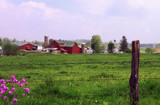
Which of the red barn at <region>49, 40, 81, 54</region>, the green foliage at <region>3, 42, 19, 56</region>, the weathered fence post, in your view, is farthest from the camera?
the red barn at <region>49, 40, 81, 54</region>

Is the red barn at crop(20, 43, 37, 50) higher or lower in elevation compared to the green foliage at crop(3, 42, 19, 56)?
higher

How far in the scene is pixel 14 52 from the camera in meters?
A: 60.3

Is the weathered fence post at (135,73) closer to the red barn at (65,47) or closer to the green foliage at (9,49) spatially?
the green foliage at (9,49)

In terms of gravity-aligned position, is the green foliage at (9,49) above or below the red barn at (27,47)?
below

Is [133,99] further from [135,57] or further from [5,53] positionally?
[5,53]

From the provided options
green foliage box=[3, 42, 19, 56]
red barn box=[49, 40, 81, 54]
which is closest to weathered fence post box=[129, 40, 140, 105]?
green foliage box=[3, 42, 19, 56]

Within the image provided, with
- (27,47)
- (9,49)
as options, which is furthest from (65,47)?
(9,49)

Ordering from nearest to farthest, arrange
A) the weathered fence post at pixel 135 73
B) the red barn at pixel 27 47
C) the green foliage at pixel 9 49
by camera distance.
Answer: the weathered fence post at pixel 135 73 < the green foliage at pixel 9 49 < the red barn at pixel 27 47

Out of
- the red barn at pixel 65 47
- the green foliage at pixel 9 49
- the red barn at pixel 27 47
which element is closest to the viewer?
the green foliage at pixel 9 49

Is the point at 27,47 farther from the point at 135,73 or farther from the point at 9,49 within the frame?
the point at 135,73

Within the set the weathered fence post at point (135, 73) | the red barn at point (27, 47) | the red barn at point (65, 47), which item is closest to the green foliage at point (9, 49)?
the red barn at point (65, 47)

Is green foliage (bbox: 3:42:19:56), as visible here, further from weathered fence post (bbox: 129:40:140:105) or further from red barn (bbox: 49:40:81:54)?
weathered fence post (bbox: 129:40:140:105)

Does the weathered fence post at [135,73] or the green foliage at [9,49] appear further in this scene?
the green foliage at [9,49]

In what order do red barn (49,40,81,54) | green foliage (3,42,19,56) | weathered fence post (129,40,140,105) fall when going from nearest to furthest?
weathered fence post (129,40,140,105), green foliage (3,42,19,56), red barn (49,40,81,54)
